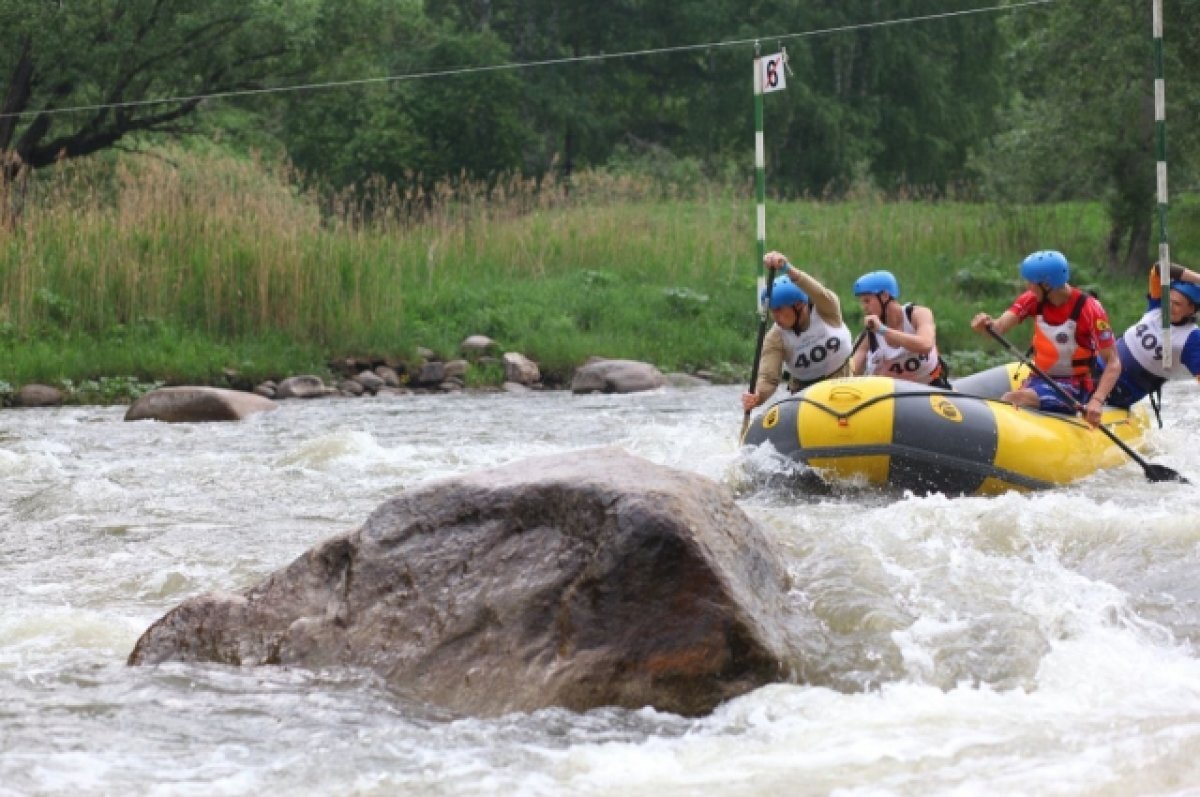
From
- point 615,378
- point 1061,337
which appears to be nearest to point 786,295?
point 1061,337

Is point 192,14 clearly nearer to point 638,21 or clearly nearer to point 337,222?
point 337,222

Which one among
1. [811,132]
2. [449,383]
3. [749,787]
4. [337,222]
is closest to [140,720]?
[749,787]

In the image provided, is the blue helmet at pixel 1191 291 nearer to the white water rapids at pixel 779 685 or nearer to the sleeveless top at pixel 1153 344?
the sleeveless top at pixel 1153 344

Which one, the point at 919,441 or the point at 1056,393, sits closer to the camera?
the point at 919,441

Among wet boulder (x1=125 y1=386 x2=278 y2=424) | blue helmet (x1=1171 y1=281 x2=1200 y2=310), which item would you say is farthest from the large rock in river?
wet boulder (x1=125 y1=386 x2=278 y2=424)

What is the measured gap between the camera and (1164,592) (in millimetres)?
5602

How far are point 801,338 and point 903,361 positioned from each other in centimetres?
62

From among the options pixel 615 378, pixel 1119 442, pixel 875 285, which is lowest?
pixel 615 378

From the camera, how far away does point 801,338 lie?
9211 mm

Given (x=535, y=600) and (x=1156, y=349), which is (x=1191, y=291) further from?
(x=535, y=600)

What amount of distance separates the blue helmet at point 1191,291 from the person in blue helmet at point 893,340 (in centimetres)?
135

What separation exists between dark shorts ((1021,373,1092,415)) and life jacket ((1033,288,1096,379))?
0.04 meters

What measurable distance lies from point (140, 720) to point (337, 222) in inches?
472

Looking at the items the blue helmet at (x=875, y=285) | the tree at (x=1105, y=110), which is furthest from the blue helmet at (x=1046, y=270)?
the tree at (x=1105, y=110)
